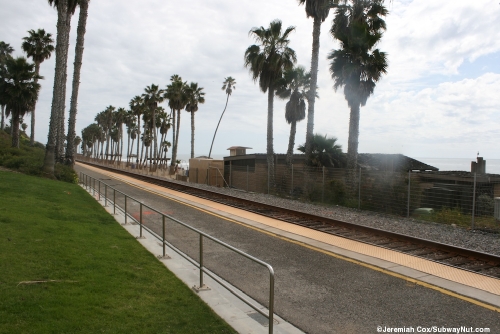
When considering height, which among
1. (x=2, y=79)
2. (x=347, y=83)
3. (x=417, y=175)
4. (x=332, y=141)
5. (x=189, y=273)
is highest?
(x=2, y=79)

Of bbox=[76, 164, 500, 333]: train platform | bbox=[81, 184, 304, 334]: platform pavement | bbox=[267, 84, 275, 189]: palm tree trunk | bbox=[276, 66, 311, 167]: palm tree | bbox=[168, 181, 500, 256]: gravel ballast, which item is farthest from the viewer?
bbox=[276, 66, 311, 167]: palm tree

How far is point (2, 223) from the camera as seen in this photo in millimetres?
8461

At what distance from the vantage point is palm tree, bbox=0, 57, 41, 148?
39.1 metres

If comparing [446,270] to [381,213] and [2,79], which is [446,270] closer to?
[381,213]

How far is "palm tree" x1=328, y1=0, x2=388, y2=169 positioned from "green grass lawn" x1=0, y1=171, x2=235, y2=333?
16155 millimetres

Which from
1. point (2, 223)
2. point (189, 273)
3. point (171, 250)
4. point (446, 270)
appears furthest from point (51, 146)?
point (446, 270)

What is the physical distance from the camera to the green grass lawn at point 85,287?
4.57 meters

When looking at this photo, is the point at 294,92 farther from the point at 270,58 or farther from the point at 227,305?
the point at 227,305

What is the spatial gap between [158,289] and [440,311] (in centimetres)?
405

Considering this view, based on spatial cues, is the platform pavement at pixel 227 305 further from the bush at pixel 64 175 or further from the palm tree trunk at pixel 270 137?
the palm tree trunk at pixel 270 137

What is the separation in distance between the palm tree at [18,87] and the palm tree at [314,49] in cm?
2891

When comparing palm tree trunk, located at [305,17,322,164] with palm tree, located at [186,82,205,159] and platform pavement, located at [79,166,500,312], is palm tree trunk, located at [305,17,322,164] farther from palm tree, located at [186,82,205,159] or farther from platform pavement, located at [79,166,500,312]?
palm tree, located at [186,82,205,159]

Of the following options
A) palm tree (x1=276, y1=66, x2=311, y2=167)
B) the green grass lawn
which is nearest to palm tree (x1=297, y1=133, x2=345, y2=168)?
palm tree (x1=276, y1=66, x2=311, y2=167)

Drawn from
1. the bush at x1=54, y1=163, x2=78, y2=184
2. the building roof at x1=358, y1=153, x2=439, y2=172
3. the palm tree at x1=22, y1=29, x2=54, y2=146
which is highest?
the palm tree at x1=22, y1=29, x2=54, y2=146
